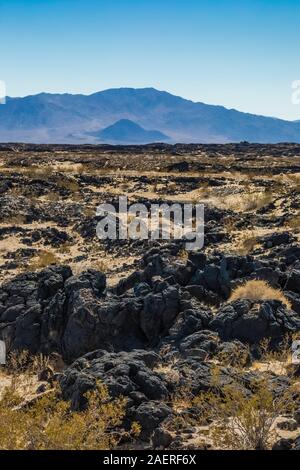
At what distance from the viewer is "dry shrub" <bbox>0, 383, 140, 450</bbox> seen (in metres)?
7.04

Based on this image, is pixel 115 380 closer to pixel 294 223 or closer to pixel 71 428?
pixel 71 428

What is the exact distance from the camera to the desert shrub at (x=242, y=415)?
757 cm

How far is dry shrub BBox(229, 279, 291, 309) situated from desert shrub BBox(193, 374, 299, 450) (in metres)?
4.59

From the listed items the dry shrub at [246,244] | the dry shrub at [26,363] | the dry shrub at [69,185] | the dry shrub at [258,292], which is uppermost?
the dry shrub at [69,185]

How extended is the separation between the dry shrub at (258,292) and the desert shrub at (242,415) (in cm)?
459

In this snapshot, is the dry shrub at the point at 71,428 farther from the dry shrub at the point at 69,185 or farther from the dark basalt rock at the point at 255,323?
the dry shrub at the point at 69,185

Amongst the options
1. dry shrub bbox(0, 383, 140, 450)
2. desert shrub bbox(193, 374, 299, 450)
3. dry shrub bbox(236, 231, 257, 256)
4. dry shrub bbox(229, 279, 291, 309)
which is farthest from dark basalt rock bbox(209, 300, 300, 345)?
dry shrub bbox(236, 231, 257, 256)

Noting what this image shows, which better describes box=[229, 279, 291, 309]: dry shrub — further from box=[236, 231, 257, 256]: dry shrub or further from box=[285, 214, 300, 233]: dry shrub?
box=[285, 214, 300, 233]: dry shrub

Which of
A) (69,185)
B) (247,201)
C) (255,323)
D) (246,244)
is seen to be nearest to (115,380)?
(255,323)

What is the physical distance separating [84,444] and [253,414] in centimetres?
241

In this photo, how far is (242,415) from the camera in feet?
25.1

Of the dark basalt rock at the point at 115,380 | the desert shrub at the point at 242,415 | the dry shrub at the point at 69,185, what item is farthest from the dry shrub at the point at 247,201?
the desert shrub at the point at 242,415
